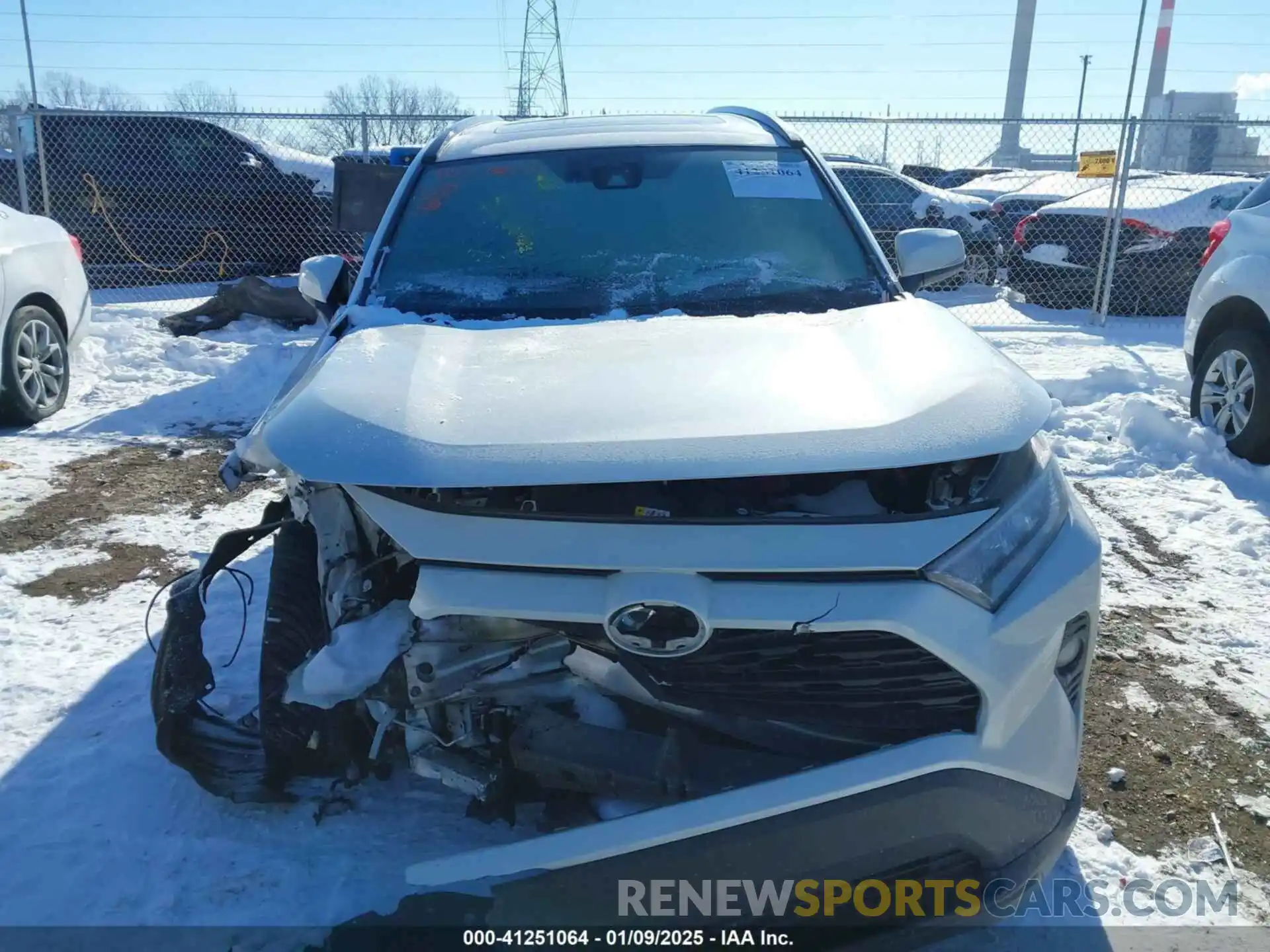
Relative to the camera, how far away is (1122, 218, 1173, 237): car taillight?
10.6 m

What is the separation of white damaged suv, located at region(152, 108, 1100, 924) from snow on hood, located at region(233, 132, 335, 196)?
33.6 feet

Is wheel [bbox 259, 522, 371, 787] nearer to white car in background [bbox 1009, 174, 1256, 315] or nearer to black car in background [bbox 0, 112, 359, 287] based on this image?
black car in background [bbox 0, 112, 359, 287]

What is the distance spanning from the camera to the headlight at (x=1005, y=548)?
184 centimetres

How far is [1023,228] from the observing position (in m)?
11.5

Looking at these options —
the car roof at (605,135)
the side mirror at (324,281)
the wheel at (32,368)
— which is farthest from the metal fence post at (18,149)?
the side mirror at (324,281)

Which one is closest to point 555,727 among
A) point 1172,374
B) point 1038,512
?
point 1038,512

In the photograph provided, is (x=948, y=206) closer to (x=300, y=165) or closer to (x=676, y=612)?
(x=300, y=165)

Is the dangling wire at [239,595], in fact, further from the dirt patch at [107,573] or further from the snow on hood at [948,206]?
the snow on hood at [948,206]

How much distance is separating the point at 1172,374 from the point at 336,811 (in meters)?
7.72

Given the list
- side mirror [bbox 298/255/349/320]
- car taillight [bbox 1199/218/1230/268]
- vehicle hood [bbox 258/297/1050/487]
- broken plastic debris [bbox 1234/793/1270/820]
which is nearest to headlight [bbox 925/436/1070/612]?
vehicle hood [bbox 258/297/1050/487]

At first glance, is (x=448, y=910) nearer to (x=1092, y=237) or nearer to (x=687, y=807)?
(x=687, y=807)

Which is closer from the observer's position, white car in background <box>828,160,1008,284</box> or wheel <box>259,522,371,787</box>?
wheel <box>259,522,371,787</box>

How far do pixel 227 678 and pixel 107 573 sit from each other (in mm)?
1267

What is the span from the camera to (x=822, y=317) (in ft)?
9.23
